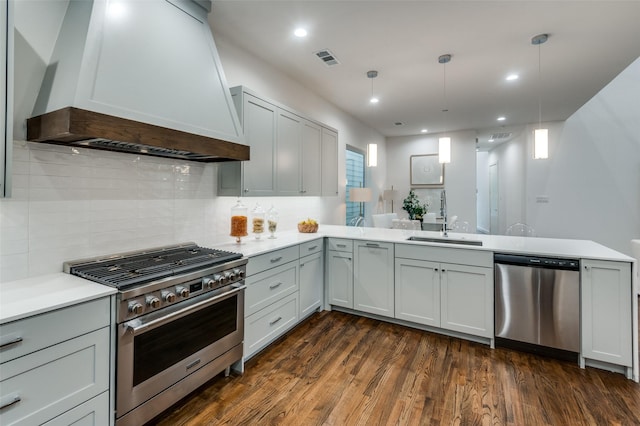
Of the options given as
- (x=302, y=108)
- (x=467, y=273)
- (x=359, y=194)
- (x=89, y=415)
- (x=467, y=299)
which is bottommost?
(x=89, y=415)

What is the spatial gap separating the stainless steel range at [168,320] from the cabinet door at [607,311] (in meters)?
2.73

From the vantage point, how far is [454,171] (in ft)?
24.1

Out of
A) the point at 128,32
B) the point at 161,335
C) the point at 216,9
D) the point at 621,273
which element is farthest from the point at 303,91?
the point at 621,273

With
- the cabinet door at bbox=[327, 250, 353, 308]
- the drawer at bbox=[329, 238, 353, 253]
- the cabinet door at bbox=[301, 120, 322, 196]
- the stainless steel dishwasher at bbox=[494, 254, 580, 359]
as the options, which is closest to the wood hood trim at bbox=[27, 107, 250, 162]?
the cabinet door at bbox=[301, 120, 322, 196]

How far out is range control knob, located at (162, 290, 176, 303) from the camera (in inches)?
68.8

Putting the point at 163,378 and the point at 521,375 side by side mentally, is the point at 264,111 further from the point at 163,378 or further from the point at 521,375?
the point at 521,375

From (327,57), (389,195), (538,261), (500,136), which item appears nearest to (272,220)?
(327,57)

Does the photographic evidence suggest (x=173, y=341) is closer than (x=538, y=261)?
Yes

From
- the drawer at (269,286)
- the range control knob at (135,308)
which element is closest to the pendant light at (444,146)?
the drawer at (269,286)

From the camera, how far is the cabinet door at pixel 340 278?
3.45 meters

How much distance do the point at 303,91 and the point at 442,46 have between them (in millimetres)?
1905

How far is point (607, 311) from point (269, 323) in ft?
8.88

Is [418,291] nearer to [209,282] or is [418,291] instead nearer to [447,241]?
[447,241]

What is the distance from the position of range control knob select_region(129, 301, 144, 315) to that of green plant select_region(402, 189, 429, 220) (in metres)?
6.56
